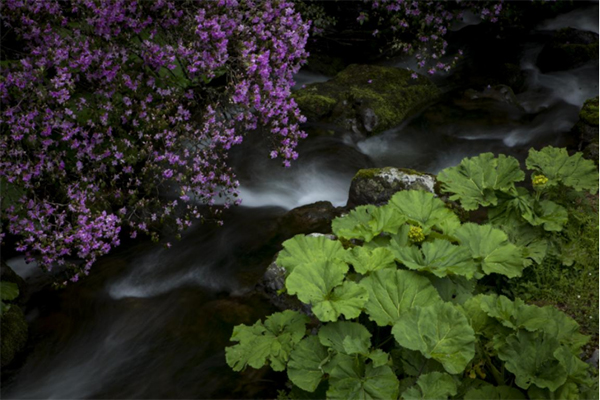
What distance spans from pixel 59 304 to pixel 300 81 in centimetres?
506

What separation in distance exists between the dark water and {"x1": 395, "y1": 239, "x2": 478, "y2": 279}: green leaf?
1242mm

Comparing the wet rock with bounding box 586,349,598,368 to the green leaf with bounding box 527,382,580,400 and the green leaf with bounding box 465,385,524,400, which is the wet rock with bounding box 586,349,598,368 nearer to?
the green leaf with bounding box 527,382,580,400

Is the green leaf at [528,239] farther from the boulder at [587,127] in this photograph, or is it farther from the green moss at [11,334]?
the green moss at [11,334]

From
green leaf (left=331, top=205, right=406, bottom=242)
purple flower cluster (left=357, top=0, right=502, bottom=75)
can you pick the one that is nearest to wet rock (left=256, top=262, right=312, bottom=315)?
green leaf (left=331, top=205, right=406, bottom=242)

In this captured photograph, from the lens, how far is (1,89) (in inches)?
176

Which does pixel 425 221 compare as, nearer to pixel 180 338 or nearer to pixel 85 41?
pixel 180 338

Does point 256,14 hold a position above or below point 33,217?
above

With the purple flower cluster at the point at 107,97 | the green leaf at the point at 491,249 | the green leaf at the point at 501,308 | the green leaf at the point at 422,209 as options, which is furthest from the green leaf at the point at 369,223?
the purple flower cluster at the point at 107,97

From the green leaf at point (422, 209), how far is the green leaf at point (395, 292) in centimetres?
69

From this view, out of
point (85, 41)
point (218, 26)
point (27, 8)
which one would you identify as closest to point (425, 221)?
point (218, 26)

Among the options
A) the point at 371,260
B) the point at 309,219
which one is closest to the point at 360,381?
the point at 371,260

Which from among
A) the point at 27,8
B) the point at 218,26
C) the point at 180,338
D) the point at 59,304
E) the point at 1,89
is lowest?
the point at 180,338

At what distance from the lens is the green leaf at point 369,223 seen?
3.63 metres

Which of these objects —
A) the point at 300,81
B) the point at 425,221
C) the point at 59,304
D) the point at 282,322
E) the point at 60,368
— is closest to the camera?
the point at 282,322
